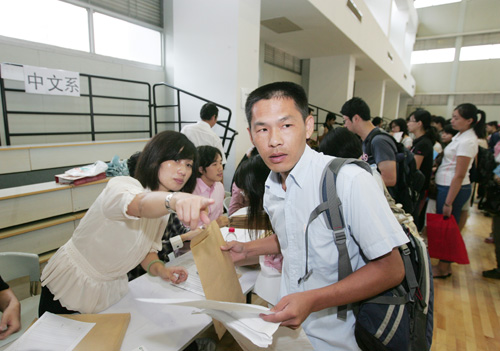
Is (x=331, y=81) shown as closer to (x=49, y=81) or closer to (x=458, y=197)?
(x=458, y=197)

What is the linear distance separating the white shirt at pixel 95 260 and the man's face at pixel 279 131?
0.49 meters

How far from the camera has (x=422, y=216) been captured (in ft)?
10.8

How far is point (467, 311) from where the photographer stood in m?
2.16

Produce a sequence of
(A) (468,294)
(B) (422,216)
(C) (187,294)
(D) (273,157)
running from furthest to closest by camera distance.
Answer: (B) (422,216) < (A) (468,294) < (C) (187,294) < (D) (273,157)

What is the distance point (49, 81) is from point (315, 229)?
138 inches

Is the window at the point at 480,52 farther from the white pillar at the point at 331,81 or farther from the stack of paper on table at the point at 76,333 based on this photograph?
the stack of paper on table at the point at 76,333

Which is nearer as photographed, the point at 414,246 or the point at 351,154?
the point at 414,246

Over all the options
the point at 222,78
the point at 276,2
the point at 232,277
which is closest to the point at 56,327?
the point at 232,277

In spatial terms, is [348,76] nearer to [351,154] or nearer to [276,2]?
[276,2]

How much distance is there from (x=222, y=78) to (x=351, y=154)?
2625 millimetres

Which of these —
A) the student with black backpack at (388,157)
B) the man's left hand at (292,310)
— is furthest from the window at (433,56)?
the man's left hand at (292,310)

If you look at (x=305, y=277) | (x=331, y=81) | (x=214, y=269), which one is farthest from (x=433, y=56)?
(x=214, y=269)

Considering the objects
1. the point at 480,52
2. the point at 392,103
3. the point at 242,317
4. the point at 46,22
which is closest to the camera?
the point at 242,317

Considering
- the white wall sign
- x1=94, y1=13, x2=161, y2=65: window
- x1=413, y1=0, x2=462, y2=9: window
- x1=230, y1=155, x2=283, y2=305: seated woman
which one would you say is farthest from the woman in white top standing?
x1=413, y1=0, x2=462, y2=9: window
